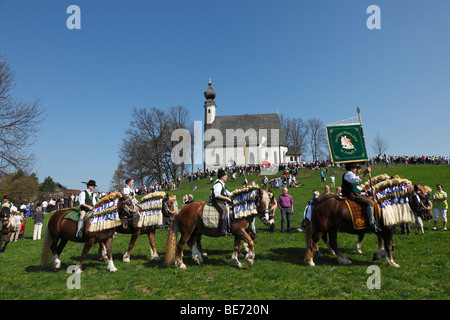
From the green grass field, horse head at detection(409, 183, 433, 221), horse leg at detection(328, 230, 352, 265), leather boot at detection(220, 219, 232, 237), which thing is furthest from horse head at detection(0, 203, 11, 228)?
horse head at detection(409, 183, 433, 221)

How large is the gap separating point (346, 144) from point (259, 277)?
179 inches

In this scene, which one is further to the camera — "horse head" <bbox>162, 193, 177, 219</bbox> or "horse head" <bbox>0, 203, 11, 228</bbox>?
"horse head" <bbox>0, 203, 11, 228</bbox>

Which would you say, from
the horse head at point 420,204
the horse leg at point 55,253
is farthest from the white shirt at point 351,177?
the horse leg at point 55,253

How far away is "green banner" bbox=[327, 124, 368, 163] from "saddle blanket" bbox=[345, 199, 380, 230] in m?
1.31

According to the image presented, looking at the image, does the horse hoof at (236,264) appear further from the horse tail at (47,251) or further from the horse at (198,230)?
the horse tail at (47,251)

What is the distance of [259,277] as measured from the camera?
22.0 ft

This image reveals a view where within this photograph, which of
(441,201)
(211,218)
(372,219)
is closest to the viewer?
(372,219)

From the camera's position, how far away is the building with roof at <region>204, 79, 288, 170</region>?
6750 cm

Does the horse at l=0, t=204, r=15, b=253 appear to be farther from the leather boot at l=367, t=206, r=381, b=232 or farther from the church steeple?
the church steeple

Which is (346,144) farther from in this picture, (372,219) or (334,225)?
(334,225)

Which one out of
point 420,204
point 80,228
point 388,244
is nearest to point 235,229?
point 388,244

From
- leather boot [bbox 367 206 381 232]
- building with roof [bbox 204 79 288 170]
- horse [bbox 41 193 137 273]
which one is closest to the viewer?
leather boot [bbox 367 206 381 232]

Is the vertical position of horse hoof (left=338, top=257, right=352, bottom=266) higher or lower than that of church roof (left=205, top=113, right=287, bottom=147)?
lower
